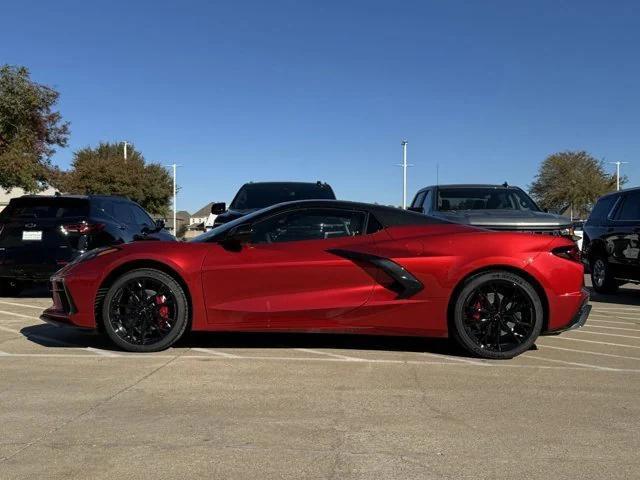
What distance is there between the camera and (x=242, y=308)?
5816 mm

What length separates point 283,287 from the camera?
229 inches

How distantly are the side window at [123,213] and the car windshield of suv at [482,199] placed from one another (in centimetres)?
500

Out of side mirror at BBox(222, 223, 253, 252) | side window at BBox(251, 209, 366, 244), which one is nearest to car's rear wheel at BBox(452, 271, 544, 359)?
side window at BBox(251, 209, 366, 244)

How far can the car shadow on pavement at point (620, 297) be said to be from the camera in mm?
10627

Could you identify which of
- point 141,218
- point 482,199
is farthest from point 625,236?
point 141,218

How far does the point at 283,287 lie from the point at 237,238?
24.0 inches

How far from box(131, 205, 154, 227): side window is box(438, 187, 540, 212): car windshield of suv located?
16.0 ft

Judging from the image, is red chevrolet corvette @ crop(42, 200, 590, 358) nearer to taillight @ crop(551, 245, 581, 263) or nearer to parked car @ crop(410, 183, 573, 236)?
taillight @ crop(551, 245, 581, 263)

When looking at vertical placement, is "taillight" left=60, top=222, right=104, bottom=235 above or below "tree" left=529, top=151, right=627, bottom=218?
below

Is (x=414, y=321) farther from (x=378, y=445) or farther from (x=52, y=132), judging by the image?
(x=52, y=132)

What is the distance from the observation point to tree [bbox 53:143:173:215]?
4712 centimetres

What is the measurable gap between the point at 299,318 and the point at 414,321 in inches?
40.8

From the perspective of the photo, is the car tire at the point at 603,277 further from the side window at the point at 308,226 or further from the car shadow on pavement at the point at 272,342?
the side window at the point at 308,226

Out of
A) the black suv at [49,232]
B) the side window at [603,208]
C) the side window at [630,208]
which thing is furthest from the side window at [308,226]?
the side window at [603,208]
